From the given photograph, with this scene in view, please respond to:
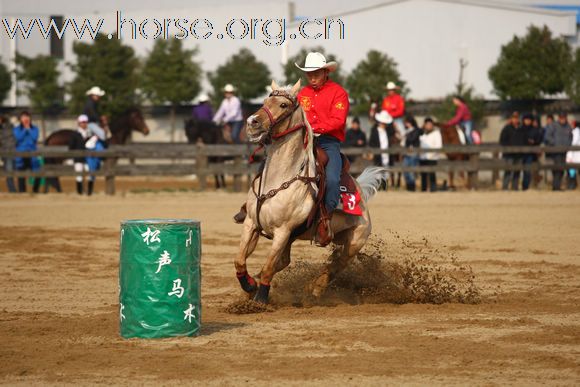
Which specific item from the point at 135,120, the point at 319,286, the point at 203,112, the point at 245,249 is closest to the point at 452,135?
the point at 203,112

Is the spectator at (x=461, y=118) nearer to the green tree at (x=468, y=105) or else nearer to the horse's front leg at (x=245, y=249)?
the green tree at (x=468, y=105)

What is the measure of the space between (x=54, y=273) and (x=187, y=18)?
1525 inches

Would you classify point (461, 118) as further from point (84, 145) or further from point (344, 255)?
point (344, 255)

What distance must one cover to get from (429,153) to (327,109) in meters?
16.9

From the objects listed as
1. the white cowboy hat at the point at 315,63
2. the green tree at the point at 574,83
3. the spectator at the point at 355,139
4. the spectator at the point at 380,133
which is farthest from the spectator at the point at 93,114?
the green tree at the point at 574,83

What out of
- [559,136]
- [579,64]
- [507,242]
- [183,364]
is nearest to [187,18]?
[579,64]

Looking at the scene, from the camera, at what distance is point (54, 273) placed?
1261 cm

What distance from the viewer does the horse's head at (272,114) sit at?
9016 millimetres

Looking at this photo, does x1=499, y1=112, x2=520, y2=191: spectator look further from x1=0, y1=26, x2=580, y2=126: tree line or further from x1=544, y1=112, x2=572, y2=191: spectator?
x1=0, y1=26, x2=580, y2=126: tree line

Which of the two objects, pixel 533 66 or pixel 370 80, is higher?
pixel 533 66

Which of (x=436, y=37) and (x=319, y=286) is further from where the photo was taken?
(x=436, y=37)

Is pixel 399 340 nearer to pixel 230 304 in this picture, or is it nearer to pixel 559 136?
pixel 230 304

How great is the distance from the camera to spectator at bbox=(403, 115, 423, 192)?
2692 cm

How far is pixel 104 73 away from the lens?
147ft
